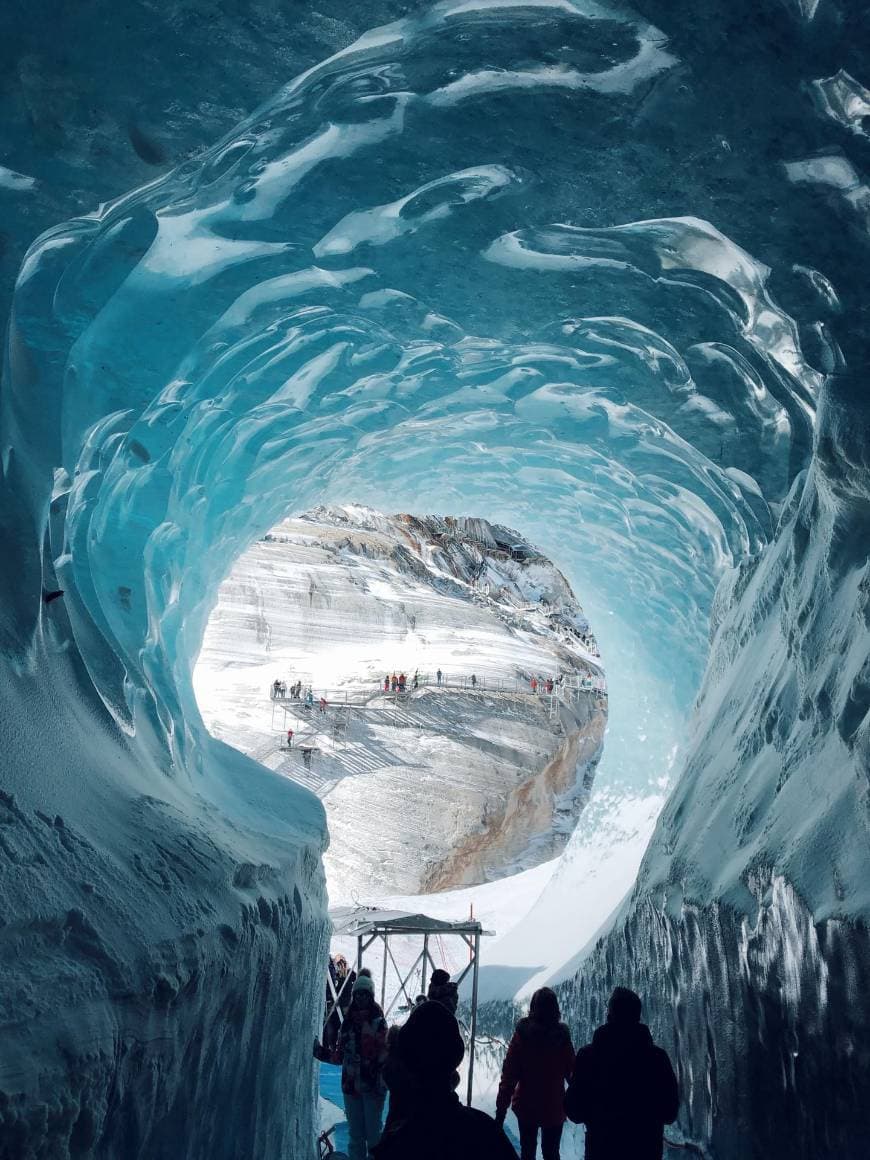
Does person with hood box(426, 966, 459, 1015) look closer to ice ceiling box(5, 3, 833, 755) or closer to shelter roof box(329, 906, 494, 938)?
ice ceiling box(5, 3, 833, 755)

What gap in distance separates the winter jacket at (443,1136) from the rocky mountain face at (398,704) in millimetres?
19013

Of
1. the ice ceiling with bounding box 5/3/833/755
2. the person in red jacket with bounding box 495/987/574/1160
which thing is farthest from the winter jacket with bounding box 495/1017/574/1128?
the ice ceiling with bounding box 5/3/833/755

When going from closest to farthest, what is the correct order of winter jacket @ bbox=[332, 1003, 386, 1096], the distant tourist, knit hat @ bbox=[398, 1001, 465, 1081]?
knit hat @ bbox=[398, 1001, 465, 1081] → winter jacket @ bbox=[332, 1003, 386, 1096] → the distant tourist

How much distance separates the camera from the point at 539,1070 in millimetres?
3838

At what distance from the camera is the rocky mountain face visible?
71.1 ft

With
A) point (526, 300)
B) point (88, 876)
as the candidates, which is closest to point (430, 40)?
point (526, 300)

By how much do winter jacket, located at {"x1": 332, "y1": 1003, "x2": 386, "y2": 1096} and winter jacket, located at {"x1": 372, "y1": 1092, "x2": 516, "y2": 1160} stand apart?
2666mm

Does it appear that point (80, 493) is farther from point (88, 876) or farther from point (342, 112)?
point (88, 876)

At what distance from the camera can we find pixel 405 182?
14.4ft

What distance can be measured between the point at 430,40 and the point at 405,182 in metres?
0.87

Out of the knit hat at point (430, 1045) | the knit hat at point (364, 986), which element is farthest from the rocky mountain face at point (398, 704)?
the knit hat at point (430, 1045)

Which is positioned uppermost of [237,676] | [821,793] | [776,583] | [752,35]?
[237,676]

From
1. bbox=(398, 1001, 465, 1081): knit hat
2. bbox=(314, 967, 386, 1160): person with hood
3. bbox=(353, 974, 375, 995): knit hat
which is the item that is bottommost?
bbox=(314, 967, 386, 1160): person with hood

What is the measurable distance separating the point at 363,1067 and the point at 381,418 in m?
4.45
